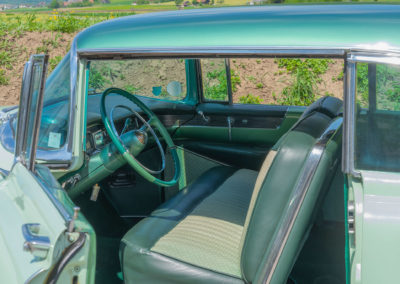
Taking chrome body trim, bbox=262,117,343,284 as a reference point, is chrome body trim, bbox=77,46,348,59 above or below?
above

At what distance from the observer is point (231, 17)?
2.04m

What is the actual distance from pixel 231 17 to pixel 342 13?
43 centimetres

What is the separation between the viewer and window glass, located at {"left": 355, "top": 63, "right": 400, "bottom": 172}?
1732 millimetres

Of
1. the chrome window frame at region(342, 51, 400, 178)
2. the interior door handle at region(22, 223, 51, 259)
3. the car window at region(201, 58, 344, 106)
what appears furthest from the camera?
the car window at region(201, 58, 344, 106)

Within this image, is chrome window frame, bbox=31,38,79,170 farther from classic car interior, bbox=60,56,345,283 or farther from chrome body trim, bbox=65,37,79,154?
classic car interior, bbox=60,56,345,283

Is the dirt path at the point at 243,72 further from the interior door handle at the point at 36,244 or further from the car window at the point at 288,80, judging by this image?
the interior door handle at the point at 36,244

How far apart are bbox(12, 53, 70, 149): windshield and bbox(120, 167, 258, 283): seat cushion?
1.84ft

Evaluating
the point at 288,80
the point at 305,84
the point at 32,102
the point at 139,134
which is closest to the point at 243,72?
the point at 288,80

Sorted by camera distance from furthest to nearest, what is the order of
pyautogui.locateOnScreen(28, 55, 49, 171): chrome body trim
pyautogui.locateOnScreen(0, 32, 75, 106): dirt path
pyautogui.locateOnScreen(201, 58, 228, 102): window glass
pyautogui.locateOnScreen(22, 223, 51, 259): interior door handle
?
1. pyautogui.locateOnScreen(0, 32, 75, 106): dirt path
2. pyautogui.locateOnScreen(201, 58, 228, 102): window glass
3. pyautogui.locateOnScreen(28, 55, 49, 171): chrome body trim
4. pyautogui.locateOnScreen(22, 223, 51, 259): interior door handle

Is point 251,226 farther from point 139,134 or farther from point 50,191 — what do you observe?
point 139,134

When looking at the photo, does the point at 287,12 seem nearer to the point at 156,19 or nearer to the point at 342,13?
the point at 342,13

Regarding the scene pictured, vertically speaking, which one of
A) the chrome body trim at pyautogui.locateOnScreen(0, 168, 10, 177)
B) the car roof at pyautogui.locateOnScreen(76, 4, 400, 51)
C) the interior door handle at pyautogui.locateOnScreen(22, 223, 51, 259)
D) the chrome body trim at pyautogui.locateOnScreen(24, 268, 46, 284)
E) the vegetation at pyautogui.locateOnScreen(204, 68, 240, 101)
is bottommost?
the chrome body trim at pyautogui.locateOnScreen(24, 268, 46, 284)

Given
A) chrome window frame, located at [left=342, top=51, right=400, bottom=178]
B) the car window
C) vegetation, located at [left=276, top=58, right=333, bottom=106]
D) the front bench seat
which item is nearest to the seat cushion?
the front bench seat

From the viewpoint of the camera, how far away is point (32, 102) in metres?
2.04
